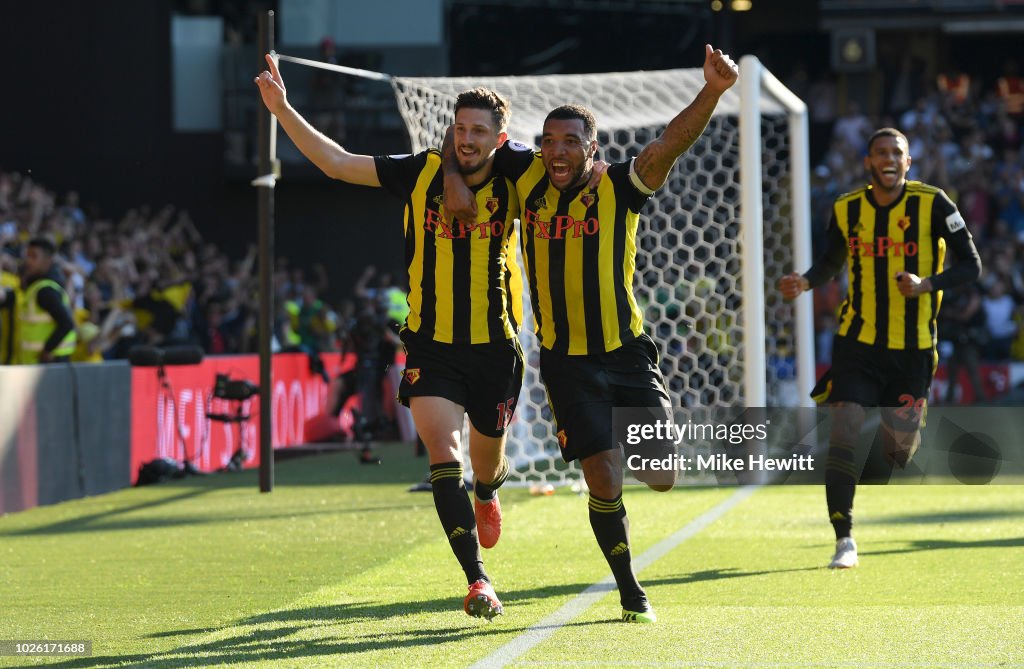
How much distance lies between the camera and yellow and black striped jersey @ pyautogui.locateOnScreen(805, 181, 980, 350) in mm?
7828

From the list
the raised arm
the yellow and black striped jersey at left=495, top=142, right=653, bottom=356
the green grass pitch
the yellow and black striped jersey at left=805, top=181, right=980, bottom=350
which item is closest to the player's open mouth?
the yellow and black striped jersey at left=495, top=142, right=653, bottom=356

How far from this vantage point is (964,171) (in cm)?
2462

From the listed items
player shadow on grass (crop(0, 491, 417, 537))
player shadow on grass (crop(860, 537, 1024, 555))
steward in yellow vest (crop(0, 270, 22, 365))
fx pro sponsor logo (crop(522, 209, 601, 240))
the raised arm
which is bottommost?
player shadow on grass (crop(0, 491, 417, 537))

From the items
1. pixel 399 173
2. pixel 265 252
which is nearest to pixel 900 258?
pixel 399 173

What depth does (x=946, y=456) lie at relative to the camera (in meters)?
9.91

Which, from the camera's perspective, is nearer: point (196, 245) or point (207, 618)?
point (207, 618)

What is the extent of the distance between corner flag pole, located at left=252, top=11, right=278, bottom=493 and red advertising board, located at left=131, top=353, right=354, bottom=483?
4.29 feet

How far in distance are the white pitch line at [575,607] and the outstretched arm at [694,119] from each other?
171 cm

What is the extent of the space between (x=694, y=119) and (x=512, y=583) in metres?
2.49

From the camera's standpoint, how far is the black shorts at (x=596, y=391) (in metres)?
6.05

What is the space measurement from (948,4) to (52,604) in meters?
22.9

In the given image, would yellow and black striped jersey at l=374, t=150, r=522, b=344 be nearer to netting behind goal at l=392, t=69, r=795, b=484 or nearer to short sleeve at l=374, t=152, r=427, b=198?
short sleeve at l=374, t=152, r=427, b=198

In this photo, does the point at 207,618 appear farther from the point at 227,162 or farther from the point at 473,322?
the point at 227,162

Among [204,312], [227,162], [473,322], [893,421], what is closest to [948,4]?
[227,162]
